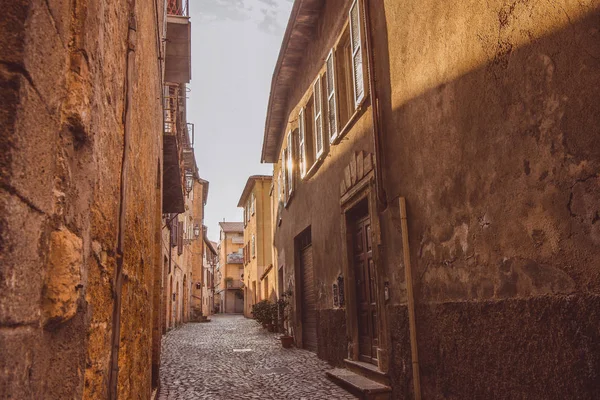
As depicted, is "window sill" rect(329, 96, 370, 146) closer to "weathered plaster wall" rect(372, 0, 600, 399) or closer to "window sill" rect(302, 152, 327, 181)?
"window sill" rect(302, 152, 327, 181)

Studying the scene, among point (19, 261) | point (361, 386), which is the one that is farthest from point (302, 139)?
point (19, 261)

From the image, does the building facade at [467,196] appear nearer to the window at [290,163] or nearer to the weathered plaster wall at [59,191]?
the weathered plaster wall at [59,191]

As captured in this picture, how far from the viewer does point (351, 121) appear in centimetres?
721

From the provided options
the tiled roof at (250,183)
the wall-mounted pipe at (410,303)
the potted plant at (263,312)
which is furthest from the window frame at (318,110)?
the tiled roof at (250,183)

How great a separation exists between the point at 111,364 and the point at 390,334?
152 inches

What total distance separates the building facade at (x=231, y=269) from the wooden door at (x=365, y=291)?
145ft

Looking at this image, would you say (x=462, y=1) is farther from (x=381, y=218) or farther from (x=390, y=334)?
(x=390, y=334)

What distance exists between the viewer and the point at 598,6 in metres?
2.79

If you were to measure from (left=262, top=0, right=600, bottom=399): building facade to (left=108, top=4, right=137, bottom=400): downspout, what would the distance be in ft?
7.91

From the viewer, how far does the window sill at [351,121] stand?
265 inches

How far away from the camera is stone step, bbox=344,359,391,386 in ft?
19.2

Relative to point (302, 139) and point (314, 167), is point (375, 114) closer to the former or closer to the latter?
point (314, 167)

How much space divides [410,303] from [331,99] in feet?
13.9

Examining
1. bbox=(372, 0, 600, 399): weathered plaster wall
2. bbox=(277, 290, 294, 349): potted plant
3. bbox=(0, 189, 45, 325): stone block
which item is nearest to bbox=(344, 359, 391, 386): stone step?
bbox=(372, 0, 600, 399): weathered plaster wall
